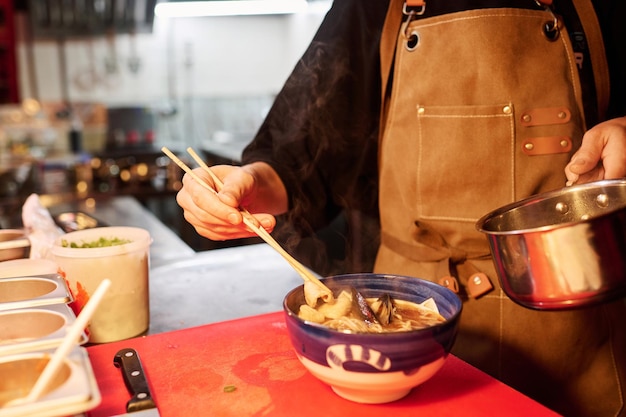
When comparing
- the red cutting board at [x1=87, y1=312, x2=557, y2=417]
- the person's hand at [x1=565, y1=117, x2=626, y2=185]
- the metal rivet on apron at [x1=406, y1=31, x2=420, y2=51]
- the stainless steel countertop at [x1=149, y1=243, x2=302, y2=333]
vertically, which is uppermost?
the metal rivet on apron at [x1=406, y1=31, x2=420, y2=51]

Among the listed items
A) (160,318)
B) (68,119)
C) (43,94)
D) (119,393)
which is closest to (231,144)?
(68,119)

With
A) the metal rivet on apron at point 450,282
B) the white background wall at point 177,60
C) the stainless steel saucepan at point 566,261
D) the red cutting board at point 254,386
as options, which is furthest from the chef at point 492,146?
the white background wall at point 177,60

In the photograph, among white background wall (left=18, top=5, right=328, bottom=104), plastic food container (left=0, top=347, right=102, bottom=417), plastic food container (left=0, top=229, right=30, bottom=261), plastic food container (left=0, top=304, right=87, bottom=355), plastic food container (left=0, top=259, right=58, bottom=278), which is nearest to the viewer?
plastic food container (left=0, top=347, right=102, bottom=417)

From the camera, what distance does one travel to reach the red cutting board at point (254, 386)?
94 cm

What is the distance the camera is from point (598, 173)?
1364 millimetres

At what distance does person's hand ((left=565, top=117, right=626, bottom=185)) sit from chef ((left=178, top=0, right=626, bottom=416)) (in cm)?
4

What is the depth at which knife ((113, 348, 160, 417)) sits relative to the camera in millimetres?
902

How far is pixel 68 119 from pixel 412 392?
5473 mm

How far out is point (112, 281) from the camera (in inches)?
50.3

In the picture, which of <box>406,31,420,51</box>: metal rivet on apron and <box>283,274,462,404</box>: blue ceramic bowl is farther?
<box>406,31,420,51</box>: metal rivet on apron

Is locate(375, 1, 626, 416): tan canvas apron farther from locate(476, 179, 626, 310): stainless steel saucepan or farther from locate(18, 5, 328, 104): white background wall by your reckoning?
locate(18, 5, 328, 104): white background wall

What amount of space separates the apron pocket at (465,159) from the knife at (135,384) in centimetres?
81

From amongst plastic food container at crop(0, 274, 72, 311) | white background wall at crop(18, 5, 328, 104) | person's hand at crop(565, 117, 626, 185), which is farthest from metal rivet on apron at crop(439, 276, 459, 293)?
white background wall at crop(18, 5, 328, 104)

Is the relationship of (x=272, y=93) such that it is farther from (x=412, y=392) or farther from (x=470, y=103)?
(x=412, y=392)
